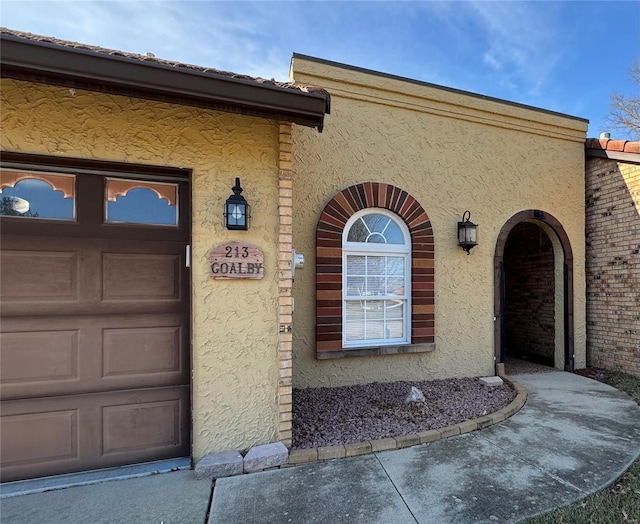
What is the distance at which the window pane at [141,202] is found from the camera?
323 centimetres

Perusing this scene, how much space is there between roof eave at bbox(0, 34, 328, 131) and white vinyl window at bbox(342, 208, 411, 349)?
2597 millimetres

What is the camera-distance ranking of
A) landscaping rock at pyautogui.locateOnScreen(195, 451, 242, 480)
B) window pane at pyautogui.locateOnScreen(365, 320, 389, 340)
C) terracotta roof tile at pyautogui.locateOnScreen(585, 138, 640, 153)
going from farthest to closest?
terracotta roof tile at pyautogui.locateOnScreen(585, 138, 640, 153), window pane at pyautogui.locateOnScreen(365, 320, 389, 340), landscaping rock at pyautogui.locateOnScreen(195, 451, 242, 480)

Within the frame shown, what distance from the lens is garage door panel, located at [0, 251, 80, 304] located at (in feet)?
9.67

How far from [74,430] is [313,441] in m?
2.29

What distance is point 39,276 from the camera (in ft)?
9.91

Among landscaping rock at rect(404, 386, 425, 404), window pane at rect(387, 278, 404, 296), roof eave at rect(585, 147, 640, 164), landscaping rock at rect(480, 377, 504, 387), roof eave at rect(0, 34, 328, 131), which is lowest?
landscaping rock at rect(480, 377, 504, 387)

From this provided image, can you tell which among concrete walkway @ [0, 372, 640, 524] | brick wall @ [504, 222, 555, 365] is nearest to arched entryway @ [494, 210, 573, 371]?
brick wall @ [504, 222, 555, 365]

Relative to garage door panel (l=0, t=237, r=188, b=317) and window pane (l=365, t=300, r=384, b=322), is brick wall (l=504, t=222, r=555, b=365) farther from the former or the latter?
garage door panel (l=0, t=237, r=188, b=317)

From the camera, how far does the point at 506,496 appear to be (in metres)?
2.80

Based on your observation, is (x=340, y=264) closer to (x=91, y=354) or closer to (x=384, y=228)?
(x=384, y=228)

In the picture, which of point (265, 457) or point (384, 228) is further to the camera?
point (384, 228)

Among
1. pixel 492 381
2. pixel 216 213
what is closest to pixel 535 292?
pixel 492 381

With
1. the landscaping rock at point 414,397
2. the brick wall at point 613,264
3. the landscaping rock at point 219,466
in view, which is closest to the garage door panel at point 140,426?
the landscaping rock at point 219,466

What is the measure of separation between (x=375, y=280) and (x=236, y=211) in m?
3.03
